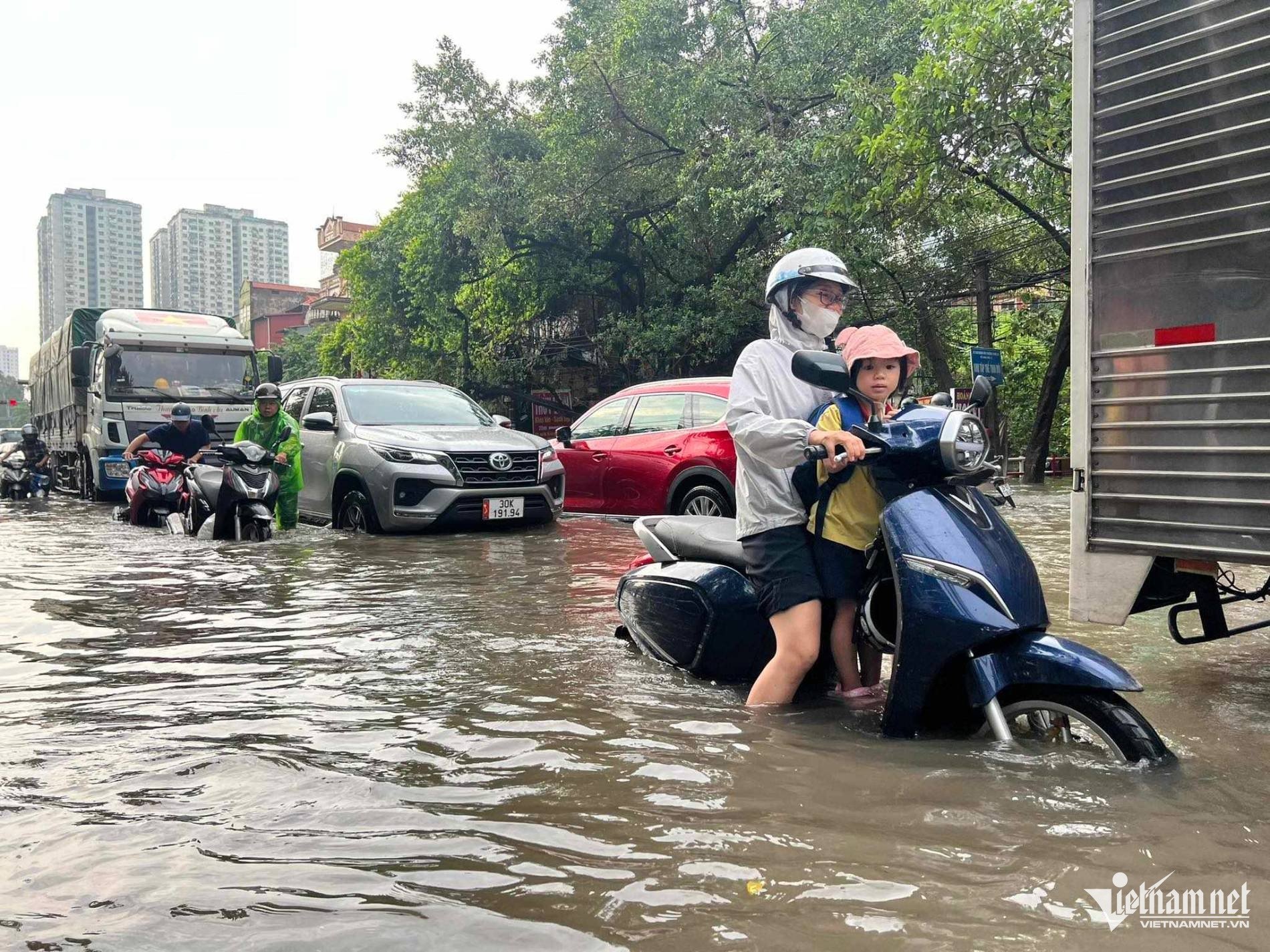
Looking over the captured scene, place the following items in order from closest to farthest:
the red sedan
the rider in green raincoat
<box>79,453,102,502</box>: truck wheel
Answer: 1. the red sedan
2. the rider in green raincoat
3. <box>79,453,102,502</box>: truck wheel

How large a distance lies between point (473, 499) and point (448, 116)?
17.6 m

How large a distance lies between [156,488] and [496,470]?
4.22 m

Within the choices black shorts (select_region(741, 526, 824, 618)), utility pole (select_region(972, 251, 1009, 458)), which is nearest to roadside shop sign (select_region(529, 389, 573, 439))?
utility pole (select_region(972, 251, 1009, 458))

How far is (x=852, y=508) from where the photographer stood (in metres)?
3.54

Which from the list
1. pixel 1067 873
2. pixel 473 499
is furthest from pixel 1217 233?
pixel 473 499

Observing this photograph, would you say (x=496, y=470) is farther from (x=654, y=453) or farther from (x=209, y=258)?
(x=209, y=258)

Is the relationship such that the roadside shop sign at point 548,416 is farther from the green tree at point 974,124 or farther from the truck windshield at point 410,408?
the truck windshield at point 410,408

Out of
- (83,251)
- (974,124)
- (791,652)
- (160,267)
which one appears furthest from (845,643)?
(160,267)

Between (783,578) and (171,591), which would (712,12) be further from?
(783,578)

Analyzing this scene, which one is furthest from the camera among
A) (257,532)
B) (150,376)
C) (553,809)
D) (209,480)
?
(150,376)

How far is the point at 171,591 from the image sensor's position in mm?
7145

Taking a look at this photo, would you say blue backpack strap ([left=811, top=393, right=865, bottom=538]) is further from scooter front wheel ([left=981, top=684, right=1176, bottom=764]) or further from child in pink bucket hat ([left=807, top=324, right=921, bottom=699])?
scooter front wheel ([left=981, top=684, right=1176, bottom=764])

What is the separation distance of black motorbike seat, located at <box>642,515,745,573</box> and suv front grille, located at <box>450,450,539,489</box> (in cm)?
565

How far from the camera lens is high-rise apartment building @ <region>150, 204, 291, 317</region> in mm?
113125
